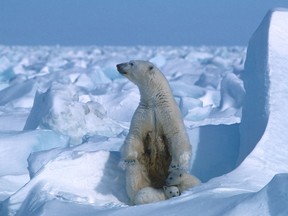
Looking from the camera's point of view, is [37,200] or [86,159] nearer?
[37,200]

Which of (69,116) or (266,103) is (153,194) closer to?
(266,103)

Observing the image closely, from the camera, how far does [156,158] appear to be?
2.88m

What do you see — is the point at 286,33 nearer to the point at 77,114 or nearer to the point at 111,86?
the point at 77,114

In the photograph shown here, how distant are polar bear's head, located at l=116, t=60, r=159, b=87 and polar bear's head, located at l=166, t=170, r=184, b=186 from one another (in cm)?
42

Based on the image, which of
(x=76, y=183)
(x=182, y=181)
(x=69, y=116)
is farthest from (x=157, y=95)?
(x=69, y=116)

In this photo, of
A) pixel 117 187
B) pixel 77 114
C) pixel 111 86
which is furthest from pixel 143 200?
pixel 111 86

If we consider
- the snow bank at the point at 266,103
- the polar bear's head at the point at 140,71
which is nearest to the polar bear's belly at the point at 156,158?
the polar bear's head at the point at 140,71

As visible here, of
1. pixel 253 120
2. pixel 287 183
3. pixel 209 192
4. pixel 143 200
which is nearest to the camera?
pixel 287 183

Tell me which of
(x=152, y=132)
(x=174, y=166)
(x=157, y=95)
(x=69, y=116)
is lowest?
(x=69, y=116)

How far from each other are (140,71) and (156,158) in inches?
15.6

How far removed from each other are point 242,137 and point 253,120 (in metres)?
0.11

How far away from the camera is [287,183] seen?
1937 mm

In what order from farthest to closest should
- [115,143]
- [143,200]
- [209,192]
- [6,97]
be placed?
[6,97] → [115,143] → [143,200] → [209,192]

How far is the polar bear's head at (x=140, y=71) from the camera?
2.87m
